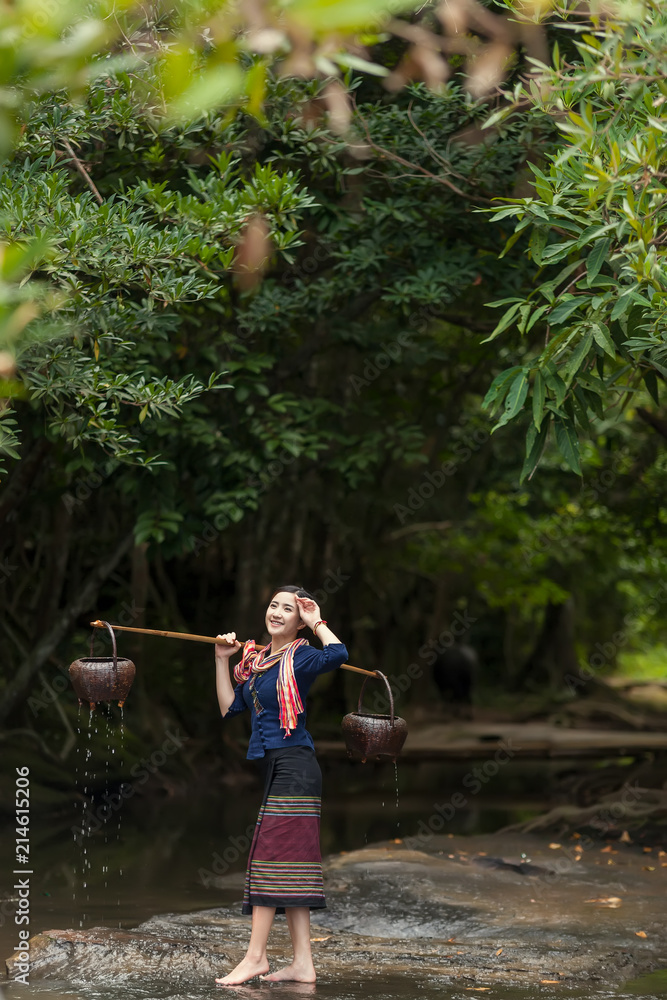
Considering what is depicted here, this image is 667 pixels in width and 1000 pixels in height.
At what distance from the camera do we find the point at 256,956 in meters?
4.63

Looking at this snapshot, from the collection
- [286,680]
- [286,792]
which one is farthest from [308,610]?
[286,792]

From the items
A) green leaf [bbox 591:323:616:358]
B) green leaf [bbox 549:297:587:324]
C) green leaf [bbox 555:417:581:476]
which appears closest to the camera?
green leaf [bbox 591:323:616:358]

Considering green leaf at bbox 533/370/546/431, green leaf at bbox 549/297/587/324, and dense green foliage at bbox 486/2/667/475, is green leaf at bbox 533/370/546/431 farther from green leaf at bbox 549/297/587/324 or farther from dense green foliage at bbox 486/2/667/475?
green leaf at bbox 549/297/587/324

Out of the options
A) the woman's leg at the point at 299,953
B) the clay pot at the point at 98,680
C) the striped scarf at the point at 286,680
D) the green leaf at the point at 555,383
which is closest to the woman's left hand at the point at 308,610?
the striped scarf at the point at 286,680

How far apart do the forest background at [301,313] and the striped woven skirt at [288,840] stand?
1909 mm

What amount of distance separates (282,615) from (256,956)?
1387 mm

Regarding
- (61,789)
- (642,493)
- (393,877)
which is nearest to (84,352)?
(393,877)

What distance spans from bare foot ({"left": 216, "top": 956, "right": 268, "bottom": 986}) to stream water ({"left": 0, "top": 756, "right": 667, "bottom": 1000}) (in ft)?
0.16

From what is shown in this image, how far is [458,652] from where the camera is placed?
1861 cm

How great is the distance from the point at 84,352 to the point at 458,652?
13344 millimetres

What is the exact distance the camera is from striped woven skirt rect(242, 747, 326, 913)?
4629 mm

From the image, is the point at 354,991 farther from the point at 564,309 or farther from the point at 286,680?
the point at 564,309

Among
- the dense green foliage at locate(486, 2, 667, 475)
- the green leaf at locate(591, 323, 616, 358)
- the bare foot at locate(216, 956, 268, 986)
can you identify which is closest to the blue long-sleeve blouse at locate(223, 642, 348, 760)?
the bare foot at locate(216, 956, 268, 986)

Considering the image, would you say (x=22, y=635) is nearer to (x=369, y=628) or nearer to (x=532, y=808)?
(x=532, y=808)
